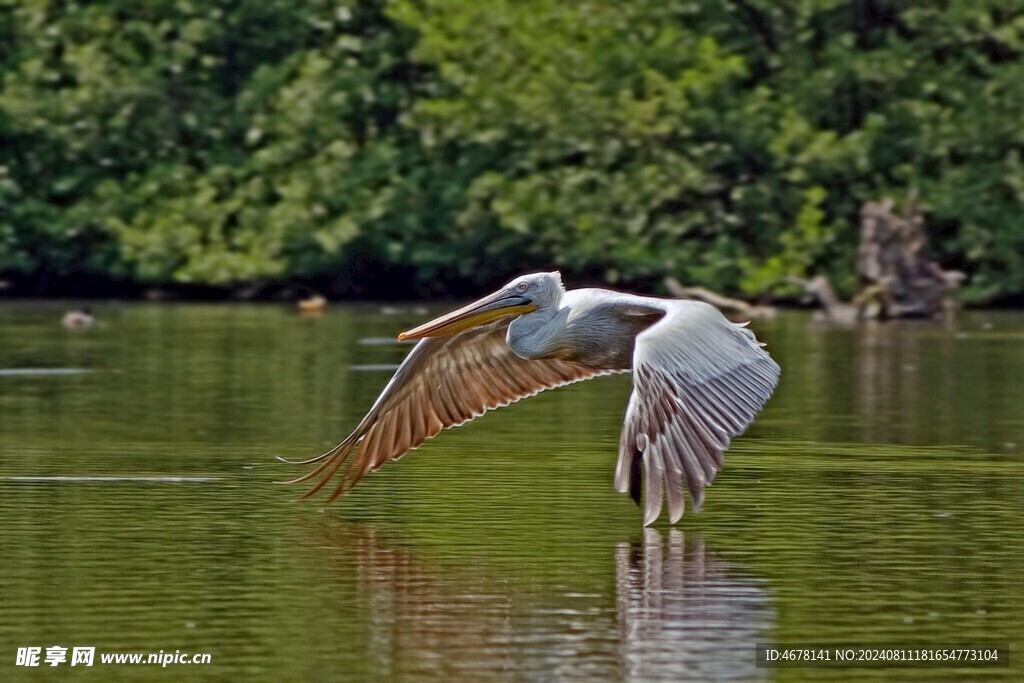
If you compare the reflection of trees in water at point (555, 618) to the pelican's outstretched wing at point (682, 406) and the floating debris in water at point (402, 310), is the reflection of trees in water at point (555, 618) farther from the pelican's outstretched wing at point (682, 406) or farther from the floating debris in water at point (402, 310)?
the floating debris in water at point (402, 310)

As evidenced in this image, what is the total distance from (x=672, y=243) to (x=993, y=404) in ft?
67.3

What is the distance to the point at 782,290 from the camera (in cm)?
3850

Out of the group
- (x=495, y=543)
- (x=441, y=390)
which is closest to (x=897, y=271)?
(x=441, y=390)

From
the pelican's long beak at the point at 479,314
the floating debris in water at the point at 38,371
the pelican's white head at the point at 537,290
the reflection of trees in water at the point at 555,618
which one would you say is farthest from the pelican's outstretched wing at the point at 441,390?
the floating debris in water at the point at 38,371

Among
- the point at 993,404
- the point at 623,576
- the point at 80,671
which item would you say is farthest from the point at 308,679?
the point at 993,404

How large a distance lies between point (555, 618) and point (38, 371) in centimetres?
1400

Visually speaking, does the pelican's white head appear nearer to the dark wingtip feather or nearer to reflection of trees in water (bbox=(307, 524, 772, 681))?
reflection of trees in water (bbox=(307, 524, 772, 681))

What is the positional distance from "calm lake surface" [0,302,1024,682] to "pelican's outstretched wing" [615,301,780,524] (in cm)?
36

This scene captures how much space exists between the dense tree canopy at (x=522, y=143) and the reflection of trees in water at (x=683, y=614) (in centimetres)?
2809

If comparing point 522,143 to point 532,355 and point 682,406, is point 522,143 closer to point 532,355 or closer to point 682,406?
point 532,355

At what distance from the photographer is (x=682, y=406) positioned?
10.4m

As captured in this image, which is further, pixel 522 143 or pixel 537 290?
pixel 522 143

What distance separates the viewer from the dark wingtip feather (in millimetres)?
10250

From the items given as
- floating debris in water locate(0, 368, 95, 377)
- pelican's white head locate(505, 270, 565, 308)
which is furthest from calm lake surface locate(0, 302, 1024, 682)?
floating debris in water locate(0, 368, 95, 377)
